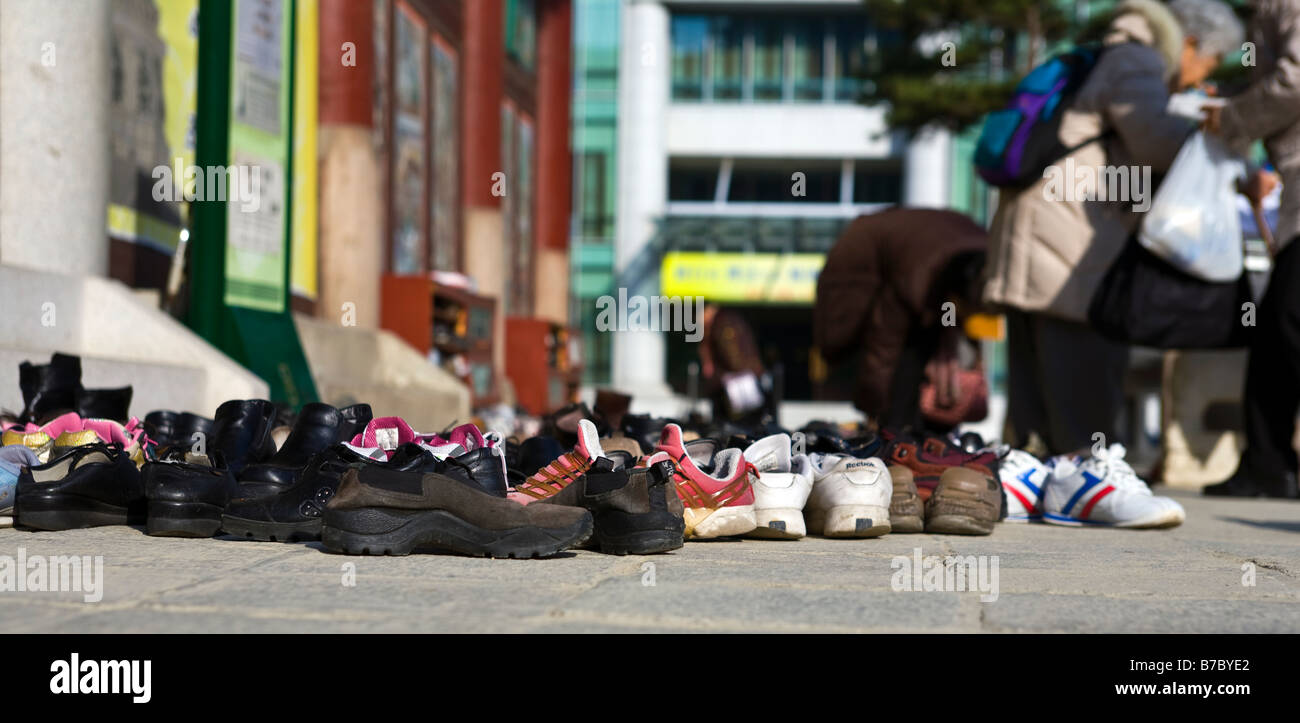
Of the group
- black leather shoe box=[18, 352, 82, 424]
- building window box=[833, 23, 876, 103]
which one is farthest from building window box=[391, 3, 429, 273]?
building window box=[833, 23, 876, 103]

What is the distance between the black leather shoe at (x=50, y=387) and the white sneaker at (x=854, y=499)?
2561 millimetres

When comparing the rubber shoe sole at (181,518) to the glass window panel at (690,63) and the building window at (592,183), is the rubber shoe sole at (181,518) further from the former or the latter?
the glass window panel at (690,63)

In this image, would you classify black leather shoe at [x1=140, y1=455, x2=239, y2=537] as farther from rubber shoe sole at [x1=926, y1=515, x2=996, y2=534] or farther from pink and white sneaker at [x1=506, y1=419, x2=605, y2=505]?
rubber shoe sole at [x1=926, y1=515, x2=996, y2=534]

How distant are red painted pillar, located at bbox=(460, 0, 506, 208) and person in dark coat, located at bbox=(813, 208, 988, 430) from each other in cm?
1079

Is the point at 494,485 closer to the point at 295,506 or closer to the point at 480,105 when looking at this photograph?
the point at 295,506

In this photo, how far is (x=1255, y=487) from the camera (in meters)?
5.91

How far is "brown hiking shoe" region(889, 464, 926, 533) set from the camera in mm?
3770

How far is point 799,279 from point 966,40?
15.7 meters

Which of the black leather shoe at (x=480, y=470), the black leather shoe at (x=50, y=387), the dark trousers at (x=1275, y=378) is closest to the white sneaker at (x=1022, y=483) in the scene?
the dark trousers at (x=1275, y=378)

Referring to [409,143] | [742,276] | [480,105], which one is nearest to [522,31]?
[480,105]

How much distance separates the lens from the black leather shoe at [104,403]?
439cm

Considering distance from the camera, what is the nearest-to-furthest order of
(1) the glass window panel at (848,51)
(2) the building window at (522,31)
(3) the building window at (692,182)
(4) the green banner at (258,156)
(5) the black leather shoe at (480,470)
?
(5) the black leather shoe at (480,470) → (4) the green banner at (258,156) → (2) the building window at (522,31) → (1) the glass window panel at (848,51) → (3) the building window at (692,182)

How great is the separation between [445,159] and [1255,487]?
40.3ft
